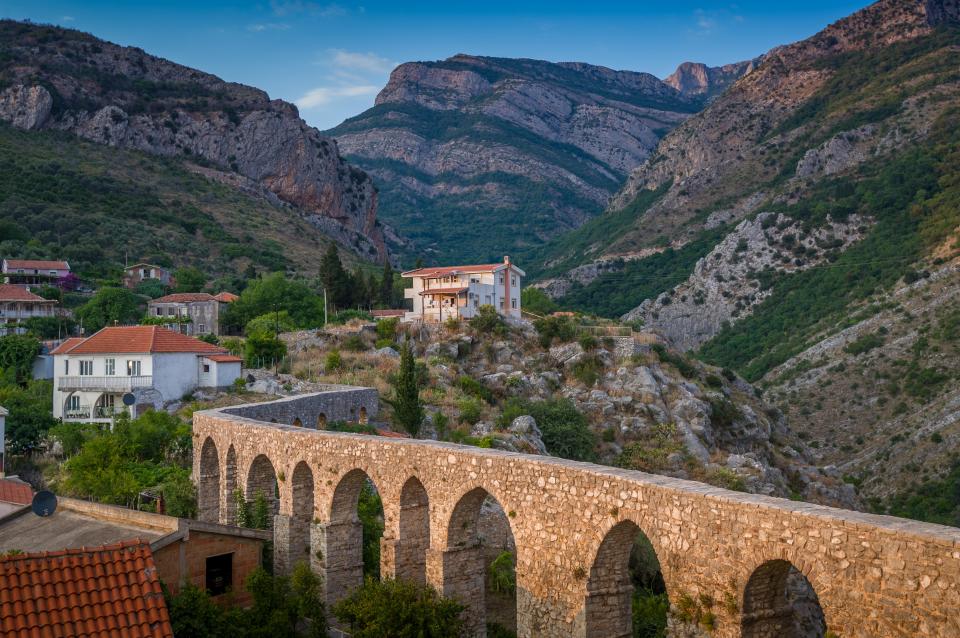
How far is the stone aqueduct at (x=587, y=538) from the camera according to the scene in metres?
Answer: 7.95

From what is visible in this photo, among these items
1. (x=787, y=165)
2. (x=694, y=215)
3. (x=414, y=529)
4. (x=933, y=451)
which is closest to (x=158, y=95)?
(x=694, y=215)

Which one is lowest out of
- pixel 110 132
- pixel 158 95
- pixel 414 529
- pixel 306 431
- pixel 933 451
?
pixel 933 451

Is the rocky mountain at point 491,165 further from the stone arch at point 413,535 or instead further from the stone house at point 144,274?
the stone arch at point 413,535

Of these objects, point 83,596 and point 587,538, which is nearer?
point 83,596

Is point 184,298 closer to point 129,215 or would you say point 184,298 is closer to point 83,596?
point 129,215

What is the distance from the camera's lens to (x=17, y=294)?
4841 centimetres

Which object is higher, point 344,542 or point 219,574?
point 344,542

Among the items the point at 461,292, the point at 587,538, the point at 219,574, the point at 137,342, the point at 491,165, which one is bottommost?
the point at 219,574

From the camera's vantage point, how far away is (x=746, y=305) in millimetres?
70438

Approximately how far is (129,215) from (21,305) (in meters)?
27.7

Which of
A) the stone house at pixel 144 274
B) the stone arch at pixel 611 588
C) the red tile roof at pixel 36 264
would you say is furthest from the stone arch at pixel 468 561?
the red tile roof at pixel 36 264

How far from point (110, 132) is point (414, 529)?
90.6 meters

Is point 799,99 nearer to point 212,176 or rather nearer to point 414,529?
point 212,176

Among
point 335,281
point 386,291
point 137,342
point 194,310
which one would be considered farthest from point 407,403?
point 386,291
